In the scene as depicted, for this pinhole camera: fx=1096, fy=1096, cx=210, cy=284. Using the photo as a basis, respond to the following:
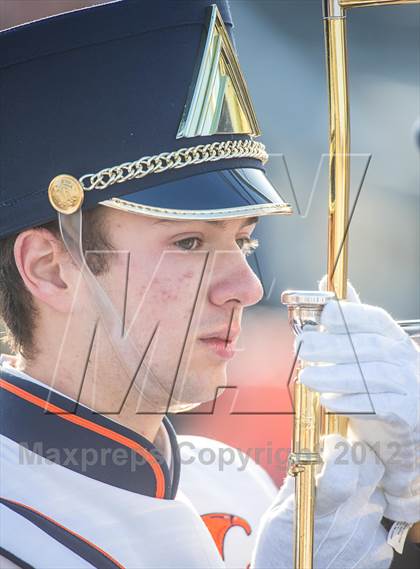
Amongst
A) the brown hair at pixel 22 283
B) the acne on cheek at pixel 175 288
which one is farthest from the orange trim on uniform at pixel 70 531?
the acne on cheek at pixel 175 288

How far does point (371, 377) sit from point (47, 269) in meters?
0.54

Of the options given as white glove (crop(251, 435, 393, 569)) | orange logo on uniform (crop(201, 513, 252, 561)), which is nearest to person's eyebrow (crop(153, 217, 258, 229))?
white glove (crop(251, 435, 393, 569))

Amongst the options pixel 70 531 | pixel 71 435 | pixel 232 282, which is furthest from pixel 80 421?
pixel 232 282

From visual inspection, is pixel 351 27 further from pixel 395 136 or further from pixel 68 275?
pixel 68 275

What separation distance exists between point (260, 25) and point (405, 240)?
3.93ft

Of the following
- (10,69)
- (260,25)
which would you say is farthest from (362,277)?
(10,69)

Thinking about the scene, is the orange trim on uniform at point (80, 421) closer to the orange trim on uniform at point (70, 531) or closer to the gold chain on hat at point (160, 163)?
the orange trim on uniform at point (70, 531)

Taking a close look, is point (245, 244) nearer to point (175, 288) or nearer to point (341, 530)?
point (175, 288)

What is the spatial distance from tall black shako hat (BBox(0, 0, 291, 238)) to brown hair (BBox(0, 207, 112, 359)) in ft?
0.19

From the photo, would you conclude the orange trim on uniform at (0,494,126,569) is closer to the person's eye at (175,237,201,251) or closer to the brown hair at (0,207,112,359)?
the brown hair at (0,207,112,359)

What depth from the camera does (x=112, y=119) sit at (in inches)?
66.7

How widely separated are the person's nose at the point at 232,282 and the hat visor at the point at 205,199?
0.28 feet

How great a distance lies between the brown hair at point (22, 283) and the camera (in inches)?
68.1

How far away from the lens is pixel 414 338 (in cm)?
189
